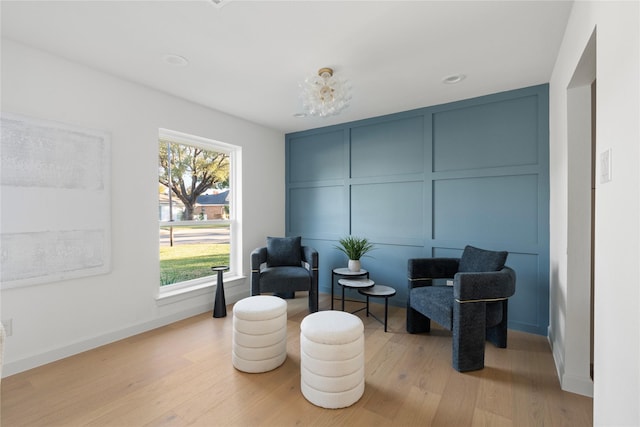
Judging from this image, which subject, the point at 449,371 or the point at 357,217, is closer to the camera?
the point at 449,371

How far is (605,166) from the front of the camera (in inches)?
46.9

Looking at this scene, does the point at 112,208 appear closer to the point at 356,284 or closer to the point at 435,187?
the point at 356,284

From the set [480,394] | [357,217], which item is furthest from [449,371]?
[357,217]

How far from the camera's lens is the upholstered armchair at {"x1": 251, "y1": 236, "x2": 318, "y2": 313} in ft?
11.2

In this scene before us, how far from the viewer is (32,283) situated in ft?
7.32

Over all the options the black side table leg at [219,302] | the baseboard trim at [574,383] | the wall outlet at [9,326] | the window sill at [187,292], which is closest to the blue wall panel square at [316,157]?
the window sill at [187,292]

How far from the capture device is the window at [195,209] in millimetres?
3340

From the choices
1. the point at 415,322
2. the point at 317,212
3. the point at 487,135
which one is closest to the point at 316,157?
the point at 317,212

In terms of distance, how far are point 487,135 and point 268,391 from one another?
10.5ft

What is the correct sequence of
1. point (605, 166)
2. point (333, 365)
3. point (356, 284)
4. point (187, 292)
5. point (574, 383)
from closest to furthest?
point (605, 166) → point (333, 365) → point (574, 383) → point (356, 284) → point (187, 292)

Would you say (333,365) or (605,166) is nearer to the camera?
(605,166)

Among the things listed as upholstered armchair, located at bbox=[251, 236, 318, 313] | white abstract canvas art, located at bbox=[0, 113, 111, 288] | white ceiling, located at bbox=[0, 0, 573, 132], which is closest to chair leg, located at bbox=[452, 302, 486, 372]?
upholstered armchair, located at bbox=[251, 236, 318, 313]

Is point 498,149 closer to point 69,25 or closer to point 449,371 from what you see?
point 449,371

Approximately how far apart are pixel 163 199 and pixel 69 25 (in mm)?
1723
